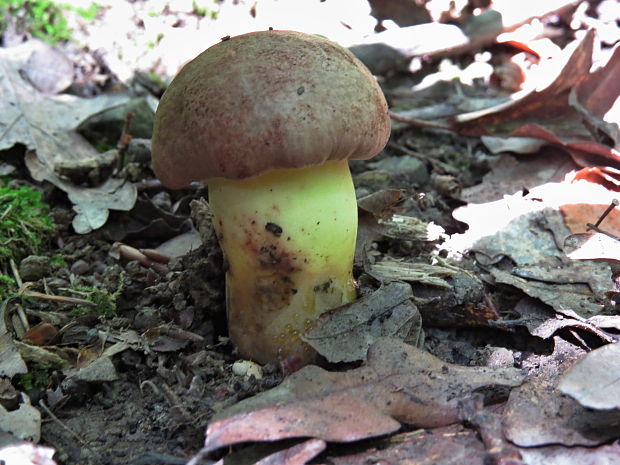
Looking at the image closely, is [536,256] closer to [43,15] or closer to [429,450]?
[429,450]

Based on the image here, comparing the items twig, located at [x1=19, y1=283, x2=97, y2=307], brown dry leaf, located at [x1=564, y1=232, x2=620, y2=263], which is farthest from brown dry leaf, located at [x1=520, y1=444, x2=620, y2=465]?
twig, located at [x1=19, y1=283, x2=97, y2=307]

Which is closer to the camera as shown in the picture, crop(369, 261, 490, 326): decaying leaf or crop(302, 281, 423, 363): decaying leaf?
crop(302, 281, 423, 363): decaying leaf

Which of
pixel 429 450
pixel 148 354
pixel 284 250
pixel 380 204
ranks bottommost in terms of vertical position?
pixel 148 354

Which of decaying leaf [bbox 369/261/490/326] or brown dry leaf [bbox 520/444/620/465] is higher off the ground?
brown dry leaf [bbox 520/444/620/465]

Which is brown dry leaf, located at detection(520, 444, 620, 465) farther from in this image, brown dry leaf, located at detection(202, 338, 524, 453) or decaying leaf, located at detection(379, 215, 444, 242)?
decaying leaf, located at detection(379, 215, 444, 242)

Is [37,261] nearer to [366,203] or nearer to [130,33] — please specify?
[366,203]

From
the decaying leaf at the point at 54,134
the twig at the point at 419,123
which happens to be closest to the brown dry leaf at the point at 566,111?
the twig at the point at 419,123

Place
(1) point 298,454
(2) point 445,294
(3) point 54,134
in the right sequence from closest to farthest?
(1) point 298,454, (2) point 445,294, (3) point 54,134

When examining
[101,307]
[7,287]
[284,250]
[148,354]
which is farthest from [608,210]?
[7,287]
